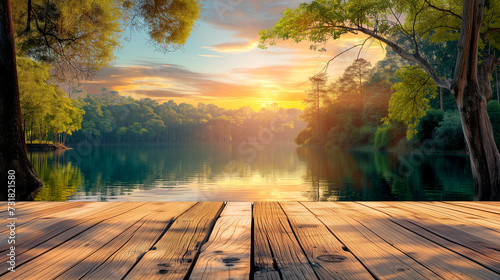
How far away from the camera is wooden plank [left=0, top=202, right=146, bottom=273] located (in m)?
2.03

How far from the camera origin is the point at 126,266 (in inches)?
71.3

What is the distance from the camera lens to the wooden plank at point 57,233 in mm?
2033

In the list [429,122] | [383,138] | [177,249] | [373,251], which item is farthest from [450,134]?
[177,249]

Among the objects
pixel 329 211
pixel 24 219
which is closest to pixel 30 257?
pixel 24 219

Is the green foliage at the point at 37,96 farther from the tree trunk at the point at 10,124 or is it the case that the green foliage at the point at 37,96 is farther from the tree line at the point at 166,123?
the tree line at the point at 166,123

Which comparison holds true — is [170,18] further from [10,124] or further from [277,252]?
[277,252]

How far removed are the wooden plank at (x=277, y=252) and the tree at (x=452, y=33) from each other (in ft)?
24.5

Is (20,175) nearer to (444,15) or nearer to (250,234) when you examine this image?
(250,234)

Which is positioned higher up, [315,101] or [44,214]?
[315,101]

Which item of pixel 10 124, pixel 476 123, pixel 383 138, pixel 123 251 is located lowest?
pixel 123 251

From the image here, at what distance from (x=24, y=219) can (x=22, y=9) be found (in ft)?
35.6

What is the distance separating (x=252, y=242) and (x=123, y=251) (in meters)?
0.78

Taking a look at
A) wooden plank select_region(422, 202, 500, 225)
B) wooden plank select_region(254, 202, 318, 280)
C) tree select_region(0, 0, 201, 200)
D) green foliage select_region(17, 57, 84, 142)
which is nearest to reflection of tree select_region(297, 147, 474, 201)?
tree select_region(0, 0, 201, 200)

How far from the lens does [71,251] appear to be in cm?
205
